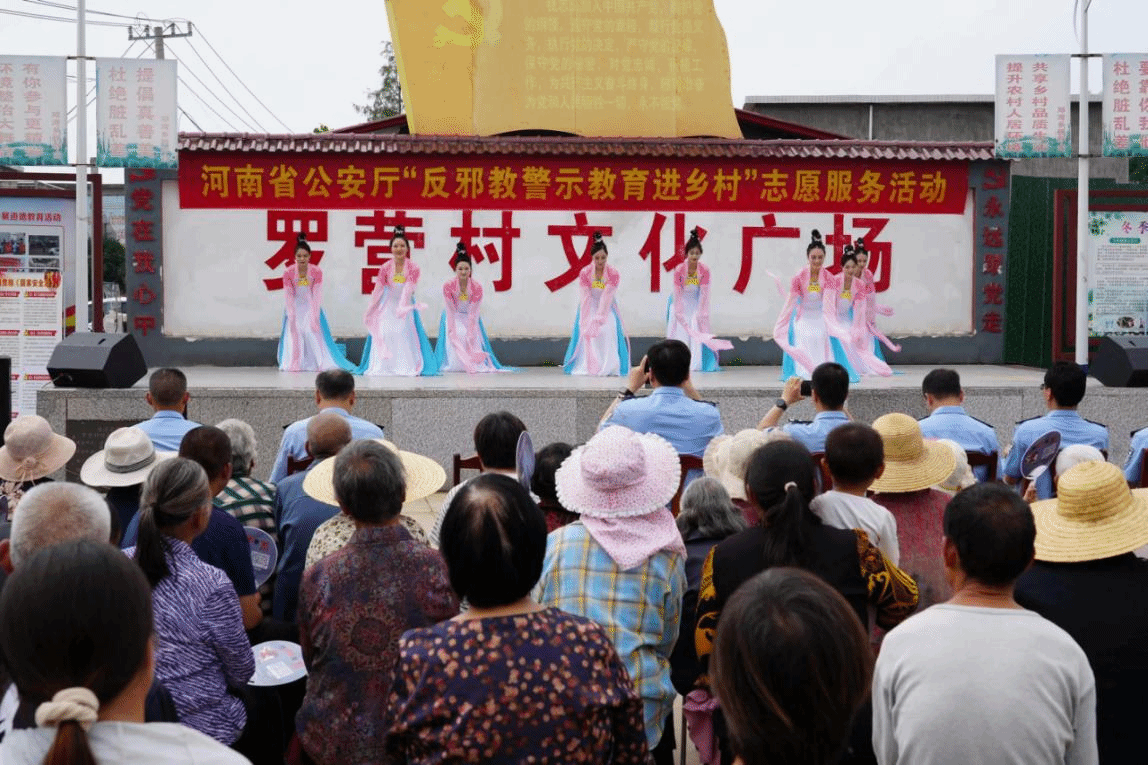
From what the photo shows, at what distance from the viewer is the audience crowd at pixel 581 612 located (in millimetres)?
1470

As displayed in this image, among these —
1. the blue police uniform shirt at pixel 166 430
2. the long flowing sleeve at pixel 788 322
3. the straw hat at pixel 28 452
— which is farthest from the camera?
the long flowing sleeve at pixel 788 322

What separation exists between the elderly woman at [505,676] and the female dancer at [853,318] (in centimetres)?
879

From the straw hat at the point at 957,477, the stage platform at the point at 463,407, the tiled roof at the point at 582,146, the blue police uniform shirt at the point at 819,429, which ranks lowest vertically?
the stage platform at the point at 463,407

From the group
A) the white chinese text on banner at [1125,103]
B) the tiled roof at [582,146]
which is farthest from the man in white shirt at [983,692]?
the tiled roof at [582,146]

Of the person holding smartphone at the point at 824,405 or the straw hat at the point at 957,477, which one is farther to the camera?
the person holding smartphone at the point at 824,405

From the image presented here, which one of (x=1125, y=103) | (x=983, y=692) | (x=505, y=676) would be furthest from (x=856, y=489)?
(x=1125, y=103)

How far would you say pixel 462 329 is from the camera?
11.5 m

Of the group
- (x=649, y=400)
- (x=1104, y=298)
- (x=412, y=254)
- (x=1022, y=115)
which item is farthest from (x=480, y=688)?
(x=1104, y=298)

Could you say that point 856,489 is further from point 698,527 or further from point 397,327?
point 397,327

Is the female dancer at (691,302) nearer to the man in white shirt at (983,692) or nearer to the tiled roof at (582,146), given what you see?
the tiled roof at (582,146)

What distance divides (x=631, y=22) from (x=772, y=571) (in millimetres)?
11641

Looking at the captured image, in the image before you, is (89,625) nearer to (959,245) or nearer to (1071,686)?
(1071,686)

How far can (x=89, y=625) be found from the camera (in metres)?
1.46

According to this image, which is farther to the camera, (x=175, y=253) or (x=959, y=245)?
(x=959, y=245)
